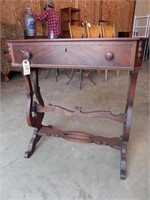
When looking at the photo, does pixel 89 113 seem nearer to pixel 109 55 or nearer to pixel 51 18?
pixel 109 55

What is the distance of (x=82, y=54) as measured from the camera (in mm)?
960

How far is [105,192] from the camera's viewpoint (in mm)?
1028

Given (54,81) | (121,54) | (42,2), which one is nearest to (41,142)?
(121,54)

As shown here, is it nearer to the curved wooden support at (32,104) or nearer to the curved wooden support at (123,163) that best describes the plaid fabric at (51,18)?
the curved wooden support at (32,104)

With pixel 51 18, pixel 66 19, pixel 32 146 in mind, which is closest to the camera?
pixel 32 146

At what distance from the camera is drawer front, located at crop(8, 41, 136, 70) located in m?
0.91

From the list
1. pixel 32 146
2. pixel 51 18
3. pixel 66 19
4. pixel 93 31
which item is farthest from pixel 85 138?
pixel 66 19

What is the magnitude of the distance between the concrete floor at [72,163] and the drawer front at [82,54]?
70 centimetres

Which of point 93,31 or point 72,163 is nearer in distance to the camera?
point 72,163

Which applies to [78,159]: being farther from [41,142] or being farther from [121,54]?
[121,54]

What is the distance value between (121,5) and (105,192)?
660 cm

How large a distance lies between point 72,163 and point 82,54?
2.53ft

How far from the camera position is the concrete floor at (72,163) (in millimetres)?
1034

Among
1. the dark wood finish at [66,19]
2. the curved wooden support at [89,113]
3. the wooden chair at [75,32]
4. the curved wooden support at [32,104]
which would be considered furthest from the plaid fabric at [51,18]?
the curved wooden support at [89,113]
